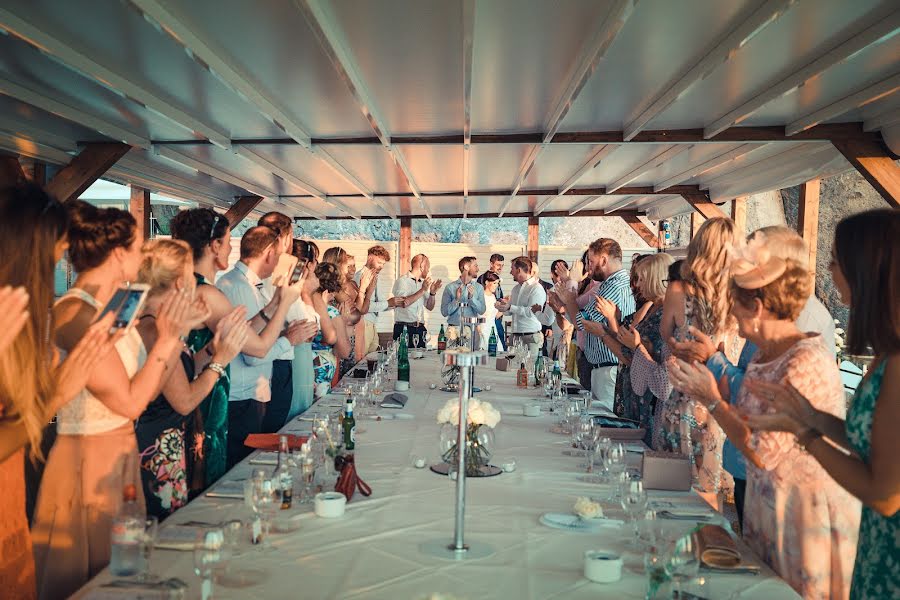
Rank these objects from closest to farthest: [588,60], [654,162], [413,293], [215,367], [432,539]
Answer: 1. [432,539]
2. [215,367]
3. [588,60]
4. [654,162]
5. [413,293]

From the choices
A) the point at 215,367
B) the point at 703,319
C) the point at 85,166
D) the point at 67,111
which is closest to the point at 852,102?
the point at 703,319

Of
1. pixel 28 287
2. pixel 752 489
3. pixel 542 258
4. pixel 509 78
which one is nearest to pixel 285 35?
pixel 509 78

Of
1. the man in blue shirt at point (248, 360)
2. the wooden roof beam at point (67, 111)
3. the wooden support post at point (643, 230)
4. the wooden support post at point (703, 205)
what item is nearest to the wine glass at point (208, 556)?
the man in blue shirt at point (248, 360)

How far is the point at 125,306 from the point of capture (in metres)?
1.93

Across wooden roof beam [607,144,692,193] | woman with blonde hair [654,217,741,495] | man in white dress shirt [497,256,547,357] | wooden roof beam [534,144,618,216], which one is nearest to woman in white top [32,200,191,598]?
woman with blonde hair [654,217,741,495]

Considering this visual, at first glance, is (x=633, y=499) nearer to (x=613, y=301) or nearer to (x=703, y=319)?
(x=703, y=319)

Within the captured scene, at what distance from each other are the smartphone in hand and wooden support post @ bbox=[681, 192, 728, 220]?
28.7 feet

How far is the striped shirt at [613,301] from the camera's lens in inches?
224

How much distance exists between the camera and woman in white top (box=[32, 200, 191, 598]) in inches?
86.0

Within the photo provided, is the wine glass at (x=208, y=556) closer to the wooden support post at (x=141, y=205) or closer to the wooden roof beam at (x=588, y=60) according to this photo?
the wooden roof beam at (x=588, y=60)

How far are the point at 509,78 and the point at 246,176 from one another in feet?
16.2

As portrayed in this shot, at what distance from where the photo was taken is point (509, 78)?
4953 mm

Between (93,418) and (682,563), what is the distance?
1690 millimetres

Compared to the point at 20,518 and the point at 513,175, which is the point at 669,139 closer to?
the point at 513,175
